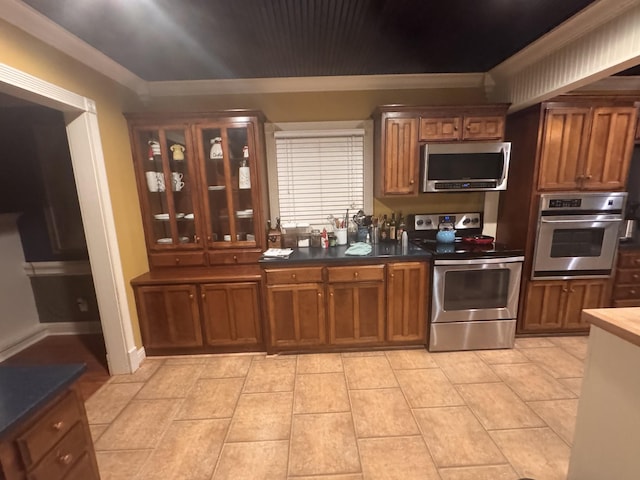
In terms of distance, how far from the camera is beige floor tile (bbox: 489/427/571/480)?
1.57m

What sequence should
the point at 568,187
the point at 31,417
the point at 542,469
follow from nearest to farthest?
the point at 31,417 → the point at 542,469 → the point at 568,187

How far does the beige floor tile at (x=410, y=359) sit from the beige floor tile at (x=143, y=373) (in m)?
2.10

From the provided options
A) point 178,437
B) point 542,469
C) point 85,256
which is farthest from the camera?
point 85,256

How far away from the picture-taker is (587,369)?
1338 millimetres

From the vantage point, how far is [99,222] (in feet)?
7.46

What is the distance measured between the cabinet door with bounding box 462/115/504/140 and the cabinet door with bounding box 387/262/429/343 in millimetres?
1317

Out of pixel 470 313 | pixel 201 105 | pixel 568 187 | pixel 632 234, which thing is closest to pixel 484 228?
pixel 568 187

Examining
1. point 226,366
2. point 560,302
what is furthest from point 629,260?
point 226,366

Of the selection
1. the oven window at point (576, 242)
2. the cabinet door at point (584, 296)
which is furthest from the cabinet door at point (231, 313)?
the cabinet door at point (584, 296)

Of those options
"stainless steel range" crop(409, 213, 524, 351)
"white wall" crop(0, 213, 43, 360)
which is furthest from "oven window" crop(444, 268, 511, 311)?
"white wall" crop(0, 213, 43, 360)

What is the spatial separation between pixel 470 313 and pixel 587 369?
4.32 ft

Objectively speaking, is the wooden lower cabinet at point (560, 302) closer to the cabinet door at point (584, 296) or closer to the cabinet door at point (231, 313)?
the cabinet door at point (584, 296)

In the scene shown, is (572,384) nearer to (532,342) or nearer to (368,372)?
(532,342)

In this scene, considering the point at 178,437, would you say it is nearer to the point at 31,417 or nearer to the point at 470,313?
the point at 31,417
